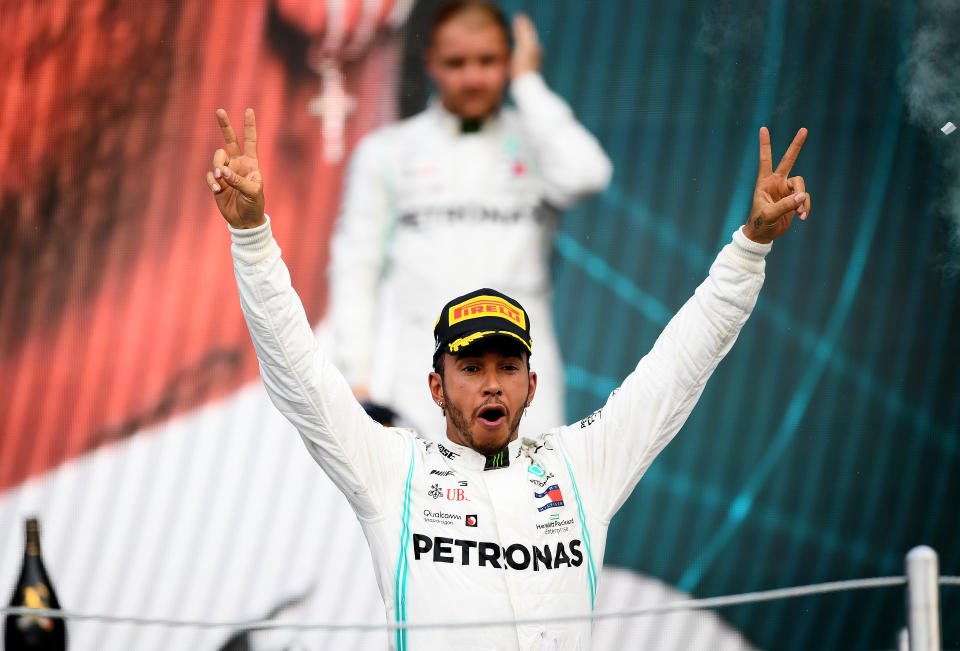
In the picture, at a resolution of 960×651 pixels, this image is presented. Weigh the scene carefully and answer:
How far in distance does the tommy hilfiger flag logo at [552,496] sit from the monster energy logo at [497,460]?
0.07 meters

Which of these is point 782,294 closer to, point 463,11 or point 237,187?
point 463,11

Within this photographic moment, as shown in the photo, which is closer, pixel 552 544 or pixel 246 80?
pixel 552 544

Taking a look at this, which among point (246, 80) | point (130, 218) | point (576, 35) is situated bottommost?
point (130, 218)

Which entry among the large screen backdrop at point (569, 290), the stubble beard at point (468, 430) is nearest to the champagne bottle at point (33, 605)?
the large screen backdrop at point (569, 290)

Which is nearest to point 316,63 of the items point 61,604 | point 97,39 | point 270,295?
point 97,39

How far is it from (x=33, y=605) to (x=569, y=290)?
166 centimetres

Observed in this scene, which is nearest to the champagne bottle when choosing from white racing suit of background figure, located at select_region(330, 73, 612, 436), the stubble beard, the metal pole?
white racing suit of background figure, located at select_region(330, 73, 612, 436)

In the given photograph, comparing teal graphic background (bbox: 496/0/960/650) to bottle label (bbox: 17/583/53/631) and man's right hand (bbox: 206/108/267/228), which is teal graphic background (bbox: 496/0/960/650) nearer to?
bottle label (bbox: 17/583/53/631)

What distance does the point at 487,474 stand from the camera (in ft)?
5.89

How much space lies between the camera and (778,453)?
131 inches

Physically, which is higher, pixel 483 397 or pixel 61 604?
pixel 483 397

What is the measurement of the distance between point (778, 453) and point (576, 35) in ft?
4.37

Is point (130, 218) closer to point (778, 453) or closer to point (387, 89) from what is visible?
point (387, 89)

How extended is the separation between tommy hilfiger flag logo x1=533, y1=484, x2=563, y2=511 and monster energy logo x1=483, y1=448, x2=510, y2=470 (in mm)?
68
